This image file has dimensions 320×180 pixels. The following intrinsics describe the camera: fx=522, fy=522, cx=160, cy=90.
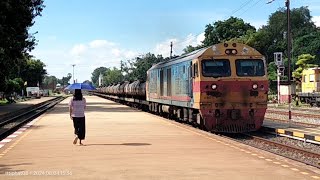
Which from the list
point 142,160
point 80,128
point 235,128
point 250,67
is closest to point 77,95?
point 80,128

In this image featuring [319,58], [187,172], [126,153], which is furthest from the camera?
[319,58]

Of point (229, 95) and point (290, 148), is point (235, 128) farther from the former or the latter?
point (290, 148)

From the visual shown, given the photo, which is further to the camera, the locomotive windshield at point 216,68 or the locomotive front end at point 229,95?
the locomotive windshield at point 216,68

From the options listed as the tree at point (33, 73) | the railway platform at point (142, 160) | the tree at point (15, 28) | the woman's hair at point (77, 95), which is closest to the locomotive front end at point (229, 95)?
the railway platform at point (142, 160)

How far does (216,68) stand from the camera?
800 inches

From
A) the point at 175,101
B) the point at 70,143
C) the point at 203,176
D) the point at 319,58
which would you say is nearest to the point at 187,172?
the point at 203,176

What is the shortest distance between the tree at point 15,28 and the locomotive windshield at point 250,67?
2290cm

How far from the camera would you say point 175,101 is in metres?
25.1

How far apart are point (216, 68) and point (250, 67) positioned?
1.38m

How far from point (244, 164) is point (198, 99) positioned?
356 inches

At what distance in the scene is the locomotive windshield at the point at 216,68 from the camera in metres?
20.1

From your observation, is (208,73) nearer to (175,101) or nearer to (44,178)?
(175,101)

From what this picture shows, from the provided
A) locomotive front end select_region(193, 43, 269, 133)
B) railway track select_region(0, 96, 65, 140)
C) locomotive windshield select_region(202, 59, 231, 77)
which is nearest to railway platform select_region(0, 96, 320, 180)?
locomotive front end select_region(193, 43, 269, 133)

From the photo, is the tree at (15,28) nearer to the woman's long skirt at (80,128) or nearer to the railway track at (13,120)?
the railway track at (13,120)
